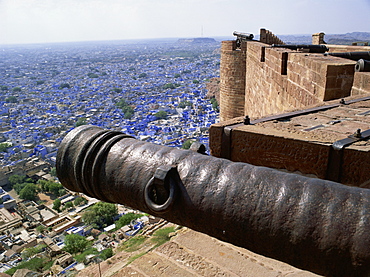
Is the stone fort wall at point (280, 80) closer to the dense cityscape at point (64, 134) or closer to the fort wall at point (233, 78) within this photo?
the fort wall at point (233, 78)

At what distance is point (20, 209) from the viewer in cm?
1834

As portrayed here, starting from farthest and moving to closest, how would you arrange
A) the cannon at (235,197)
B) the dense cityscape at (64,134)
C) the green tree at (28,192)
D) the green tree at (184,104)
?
the green tree at (184,104), the green tree at (28,192), the dense cityscape at (64,134), the cannon at (235,197)

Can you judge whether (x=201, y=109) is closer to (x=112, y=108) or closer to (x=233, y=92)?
(x=112, y=108)

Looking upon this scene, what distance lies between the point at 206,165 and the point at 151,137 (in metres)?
25.7

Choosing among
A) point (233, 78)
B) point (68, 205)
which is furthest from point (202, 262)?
point (68, 205)

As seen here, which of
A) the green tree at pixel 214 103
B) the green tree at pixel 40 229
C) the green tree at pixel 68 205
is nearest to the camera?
the green tree at pixel 40 229

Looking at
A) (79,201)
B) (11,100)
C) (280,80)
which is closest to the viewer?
(280,80)

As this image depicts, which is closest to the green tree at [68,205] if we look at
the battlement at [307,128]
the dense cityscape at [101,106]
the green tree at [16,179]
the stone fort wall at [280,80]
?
the green tree at [16,179]

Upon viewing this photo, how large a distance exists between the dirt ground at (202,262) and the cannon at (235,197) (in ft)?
4.95

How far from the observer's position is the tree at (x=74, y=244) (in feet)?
42.6

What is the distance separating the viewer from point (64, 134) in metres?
31.1

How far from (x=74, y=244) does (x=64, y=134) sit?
19.9 meters

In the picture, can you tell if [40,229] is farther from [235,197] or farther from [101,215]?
[235,197]

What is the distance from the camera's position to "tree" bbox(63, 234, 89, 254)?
1299 centimetres
